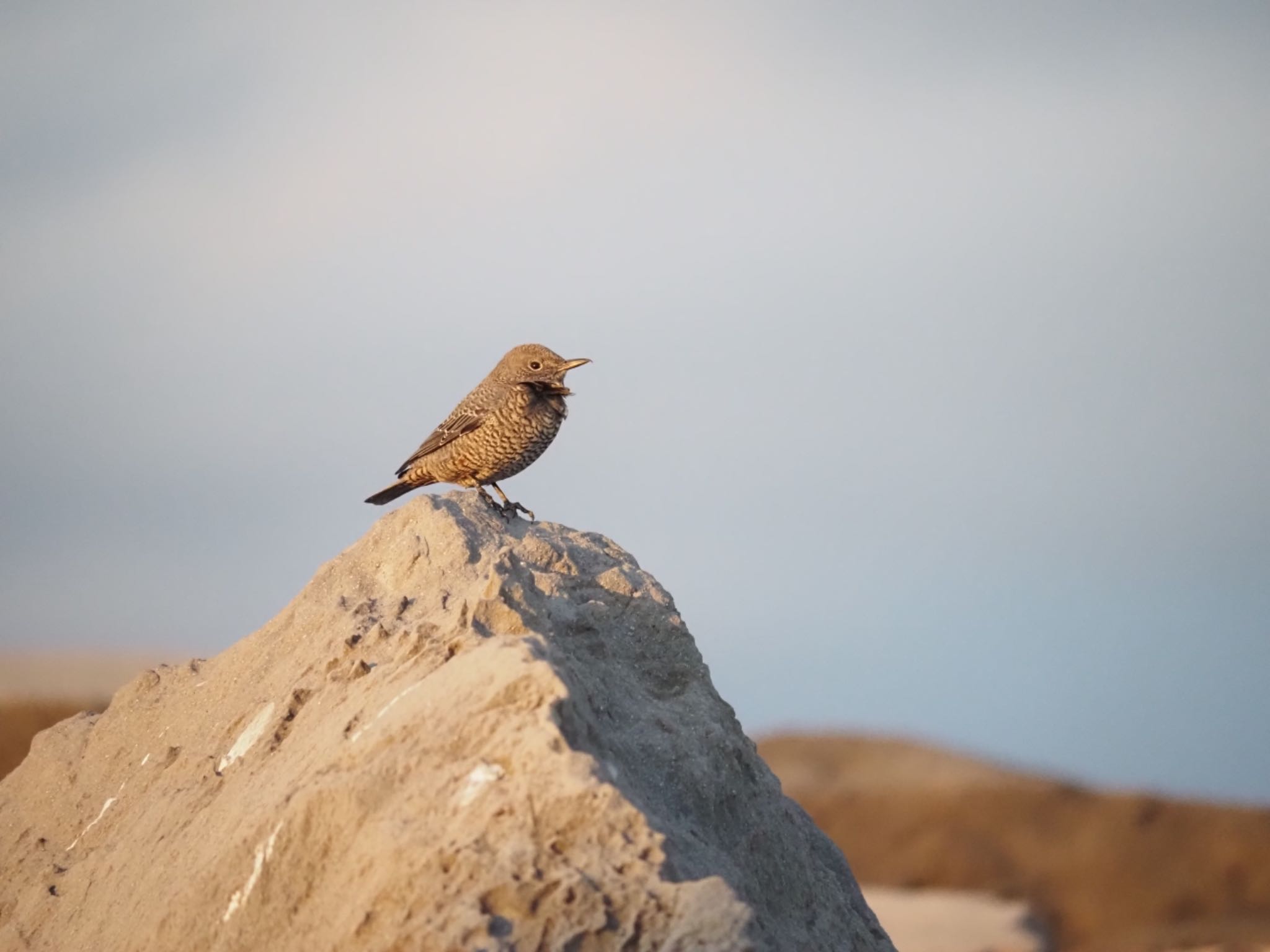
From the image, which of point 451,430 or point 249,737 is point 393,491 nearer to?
point 451,430

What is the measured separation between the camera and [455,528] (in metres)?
5.79

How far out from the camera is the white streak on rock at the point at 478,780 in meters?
3.75

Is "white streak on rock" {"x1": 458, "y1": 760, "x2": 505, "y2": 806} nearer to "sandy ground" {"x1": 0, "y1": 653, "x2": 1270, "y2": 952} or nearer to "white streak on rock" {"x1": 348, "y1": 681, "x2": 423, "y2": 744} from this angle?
"white streak on rock" {"x1": 348, "y1": 681, "x2": 423, "y2": 744}

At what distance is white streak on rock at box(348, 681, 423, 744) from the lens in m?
4.36

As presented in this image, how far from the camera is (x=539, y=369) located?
9133 mm

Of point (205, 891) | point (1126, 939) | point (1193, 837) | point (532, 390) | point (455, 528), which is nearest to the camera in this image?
point (205, 891)

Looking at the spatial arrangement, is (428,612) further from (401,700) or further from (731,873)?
(731,873)

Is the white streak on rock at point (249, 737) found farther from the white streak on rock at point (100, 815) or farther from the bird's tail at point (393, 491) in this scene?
the bird's tail at point (393, 491)

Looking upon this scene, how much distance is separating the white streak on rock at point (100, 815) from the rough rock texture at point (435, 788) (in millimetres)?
28

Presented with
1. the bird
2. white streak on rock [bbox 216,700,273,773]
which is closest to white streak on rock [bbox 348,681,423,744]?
white streak on rock [bbox 216,700,273,773]

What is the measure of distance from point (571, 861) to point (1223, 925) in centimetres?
1501

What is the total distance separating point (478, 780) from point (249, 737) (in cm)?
202

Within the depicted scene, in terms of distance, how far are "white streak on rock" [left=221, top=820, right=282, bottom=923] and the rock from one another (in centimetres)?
1177

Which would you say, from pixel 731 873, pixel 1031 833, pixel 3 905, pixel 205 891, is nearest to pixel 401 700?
pixel 205 891
